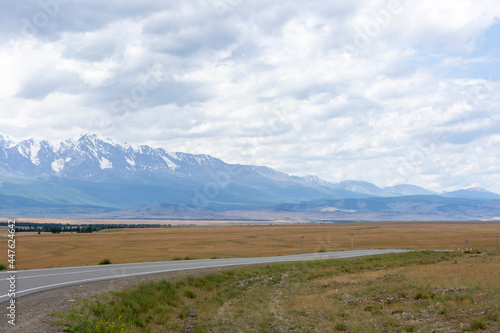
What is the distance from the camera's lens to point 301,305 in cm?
2305

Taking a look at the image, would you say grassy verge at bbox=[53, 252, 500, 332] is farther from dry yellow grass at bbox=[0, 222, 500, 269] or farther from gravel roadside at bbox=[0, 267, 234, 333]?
dry yellow grass at bbox=[0, 222, 500, 269]

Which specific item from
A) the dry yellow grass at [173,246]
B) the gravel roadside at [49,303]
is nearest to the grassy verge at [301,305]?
the gravel roadside at [49,303]

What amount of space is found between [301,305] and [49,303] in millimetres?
11730

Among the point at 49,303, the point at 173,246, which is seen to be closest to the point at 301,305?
the point at 49,303

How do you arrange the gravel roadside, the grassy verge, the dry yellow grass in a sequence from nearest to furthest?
the gravel roadside < the grassy verge < the dry yellow grass

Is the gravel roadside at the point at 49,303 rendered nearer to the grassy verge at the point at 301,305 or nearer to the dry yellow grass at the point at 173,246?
the grassy verge at the point at 301,305

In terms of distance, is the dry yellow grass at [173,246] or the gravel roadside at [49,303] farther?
the dry yellow grass at [173,246]

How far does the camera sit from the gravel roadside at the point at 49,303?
46.8 feet

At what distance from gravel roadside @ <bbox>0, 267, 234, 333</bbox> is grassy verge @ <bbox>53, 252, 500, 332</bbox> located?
649 millimetres

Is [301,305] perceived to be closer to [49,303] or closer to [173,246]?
[49,303]

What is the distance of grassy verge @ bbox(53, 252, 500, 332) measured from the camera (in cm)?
1728

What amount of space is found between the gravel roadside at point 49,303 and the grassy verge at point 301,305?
2.13 feet

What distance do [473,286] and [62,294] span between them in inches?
766

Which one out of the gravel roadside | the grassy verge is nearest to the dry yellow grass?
the gravel roadside
